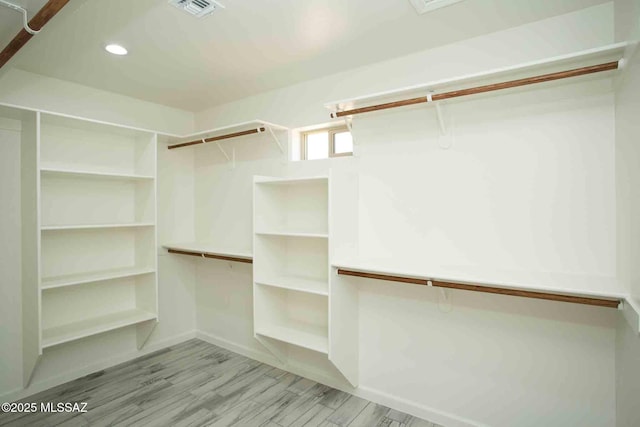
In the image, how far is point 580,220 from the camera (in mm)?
1781

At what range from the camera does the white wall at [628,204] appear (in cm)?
135

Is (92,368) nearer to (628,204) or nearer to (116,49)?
(116,49)

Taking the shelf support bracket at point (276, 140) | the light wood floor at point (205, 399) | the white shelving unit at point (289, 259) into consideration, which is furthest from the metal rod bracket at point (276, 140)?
the light wood floor at point (205, 399)

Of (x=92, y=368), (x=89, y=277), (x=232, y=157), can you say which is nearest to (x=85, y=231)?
(x=89, y=277)

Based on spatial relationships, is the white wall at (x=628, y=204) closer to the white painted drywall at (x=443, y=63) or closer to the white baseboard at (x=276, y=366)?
the white painted drywall at (x=443, y=63)

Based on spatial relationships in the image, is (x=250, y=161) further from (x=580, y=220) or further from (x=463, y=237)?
(x=580, y=220)

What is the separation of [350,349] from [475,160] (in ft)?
5.12

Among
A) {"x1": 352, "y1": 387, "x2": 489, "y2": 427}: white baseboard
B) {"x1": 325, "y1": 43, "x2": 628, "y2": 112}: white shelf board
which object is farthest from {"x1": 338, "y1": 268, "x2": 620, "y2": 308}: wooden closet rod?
{"x1": 325, "y1": 43, "x2": 628, "y2": 112}: white shelf board

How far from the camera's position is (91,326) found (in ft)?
9.22

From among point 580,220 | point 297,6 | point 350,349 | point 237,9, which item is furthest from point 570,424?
point 237,9

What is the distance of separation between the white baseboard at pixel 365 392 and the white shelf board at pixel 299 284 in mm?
789

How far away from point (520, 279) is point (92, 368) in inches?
136

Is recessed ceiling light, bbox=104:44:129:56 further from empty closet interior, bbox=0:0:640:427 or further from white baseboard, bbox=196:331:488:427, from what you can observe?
white baseboard, bbox=196:331:488:427

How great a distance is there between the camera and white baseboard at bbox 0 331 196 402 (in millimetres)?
2570
